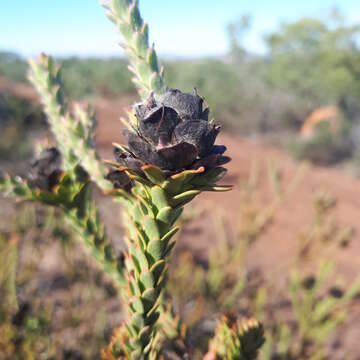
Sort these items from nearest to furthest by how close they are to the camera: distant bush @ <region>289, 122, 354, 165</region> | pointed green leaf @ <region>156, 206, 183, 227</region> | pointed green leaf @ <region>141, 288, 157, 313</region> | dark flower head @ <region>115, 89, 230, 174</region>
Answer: dark flower head @ <region>115, 89, 230, 174</region> < pointed green leaf @ <region>156, 206, 183, 227</region> < pointed green leaf @ <region>141, 288, 157, 313</region> < distant bush @ <region>289, 122, 354, 165</region>

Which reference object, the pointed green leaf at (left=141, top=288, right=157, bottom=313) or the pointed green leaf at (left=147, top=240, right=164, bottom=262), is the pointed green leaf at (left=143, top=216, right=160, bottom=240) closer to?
the pointed green leaf at (left=147, top=240, right=164, bottom=262)

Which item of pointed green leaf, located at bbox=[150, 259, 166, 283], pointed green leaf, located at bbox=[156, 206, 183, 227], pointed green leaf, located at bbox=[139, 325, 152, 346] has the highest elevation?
pointed green leaf, located at bbox=[156, 206, 183, 227]

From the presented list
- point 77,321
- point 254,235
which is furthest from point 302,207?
point 77,321

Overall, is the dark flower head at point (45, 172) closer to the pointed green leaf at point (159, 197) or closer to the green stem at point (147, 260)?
the green stem at point (147, 260)

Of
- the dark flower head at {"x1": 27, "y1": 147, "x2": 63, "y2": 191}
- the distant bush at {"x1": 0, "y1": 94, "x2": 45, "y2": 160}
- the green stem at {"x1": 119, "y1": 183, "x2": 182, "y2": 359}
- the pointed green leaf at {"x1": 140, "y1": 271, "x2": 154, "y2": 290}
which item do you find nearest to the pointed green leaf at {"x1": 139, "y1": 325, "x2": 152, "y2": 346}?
the green stem at {"x1": 119, "y1": 183, "x2": 182, "y2": 359}

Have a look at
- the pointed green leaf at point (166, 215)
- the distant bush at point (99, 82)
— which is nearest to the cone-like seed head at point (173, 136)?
the pointed green leaf at point (166, 215)

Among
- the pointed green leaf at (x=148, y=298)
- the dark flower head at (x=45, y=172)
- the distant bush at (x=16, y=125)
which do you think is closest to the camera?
the pointed green leaf at (x=148, y=298)

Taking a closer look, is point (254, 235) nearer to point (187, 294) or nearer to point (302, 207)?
point (187, 294)
